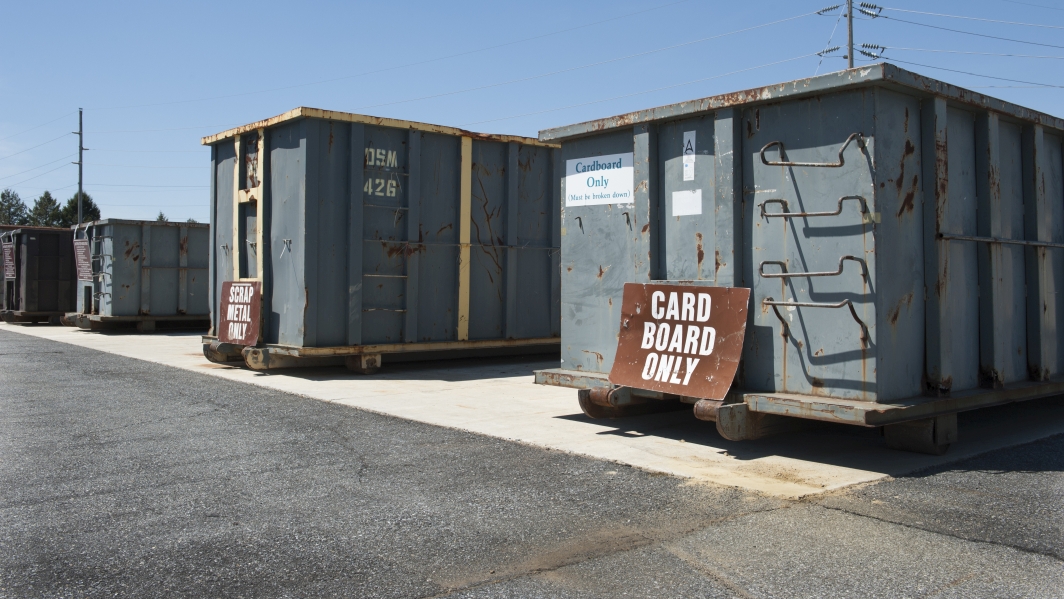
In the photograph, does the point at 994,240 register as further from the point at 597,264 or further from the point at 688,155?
the point at 597,264

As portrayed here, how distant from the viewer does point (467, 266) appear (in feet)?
36.8

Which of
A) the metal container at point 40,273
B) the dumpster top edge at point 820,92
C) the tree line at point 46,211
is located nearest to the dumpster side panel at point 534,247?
the dumpster top edge at point 820,92

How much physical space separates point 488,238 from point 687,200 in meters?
5.51

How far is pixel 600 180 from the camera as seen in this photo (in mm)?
6953

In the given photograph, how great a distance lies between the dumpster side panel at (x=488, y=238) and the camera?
11.3 metres

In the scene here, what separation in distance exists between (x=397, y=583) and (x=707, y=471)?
2525 mm

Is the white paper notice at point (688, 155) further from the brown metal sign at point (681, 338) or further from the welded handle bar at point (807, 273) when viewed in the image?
the welded handle bar at point (807, 273)

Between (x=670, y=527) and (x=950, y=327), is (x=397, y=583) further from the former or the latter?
(x=950, y=327)

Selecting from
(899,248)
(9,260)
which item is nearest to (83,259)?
(9,260)

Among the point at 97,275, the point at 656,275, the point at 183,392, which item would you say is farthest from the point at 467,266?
the point at 97,275

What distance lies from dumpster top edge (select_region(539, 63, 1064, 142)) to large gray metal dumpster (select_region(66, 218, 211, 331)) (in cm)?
1351

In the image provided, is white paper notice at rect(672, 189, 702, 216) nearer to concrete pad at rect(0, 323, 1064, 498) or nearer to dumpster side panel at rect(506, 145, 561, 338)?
concrete pad at rect(0, 323, 1064, 498)

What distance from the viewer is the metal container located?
68.1ft

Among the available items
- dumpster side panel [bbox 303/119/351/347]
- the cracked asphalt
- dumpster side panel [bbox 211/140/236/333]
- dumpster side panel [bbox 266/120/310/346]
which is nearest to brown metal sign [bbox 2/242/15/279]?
dumpster side panel [bbox 211/140/236/333]
